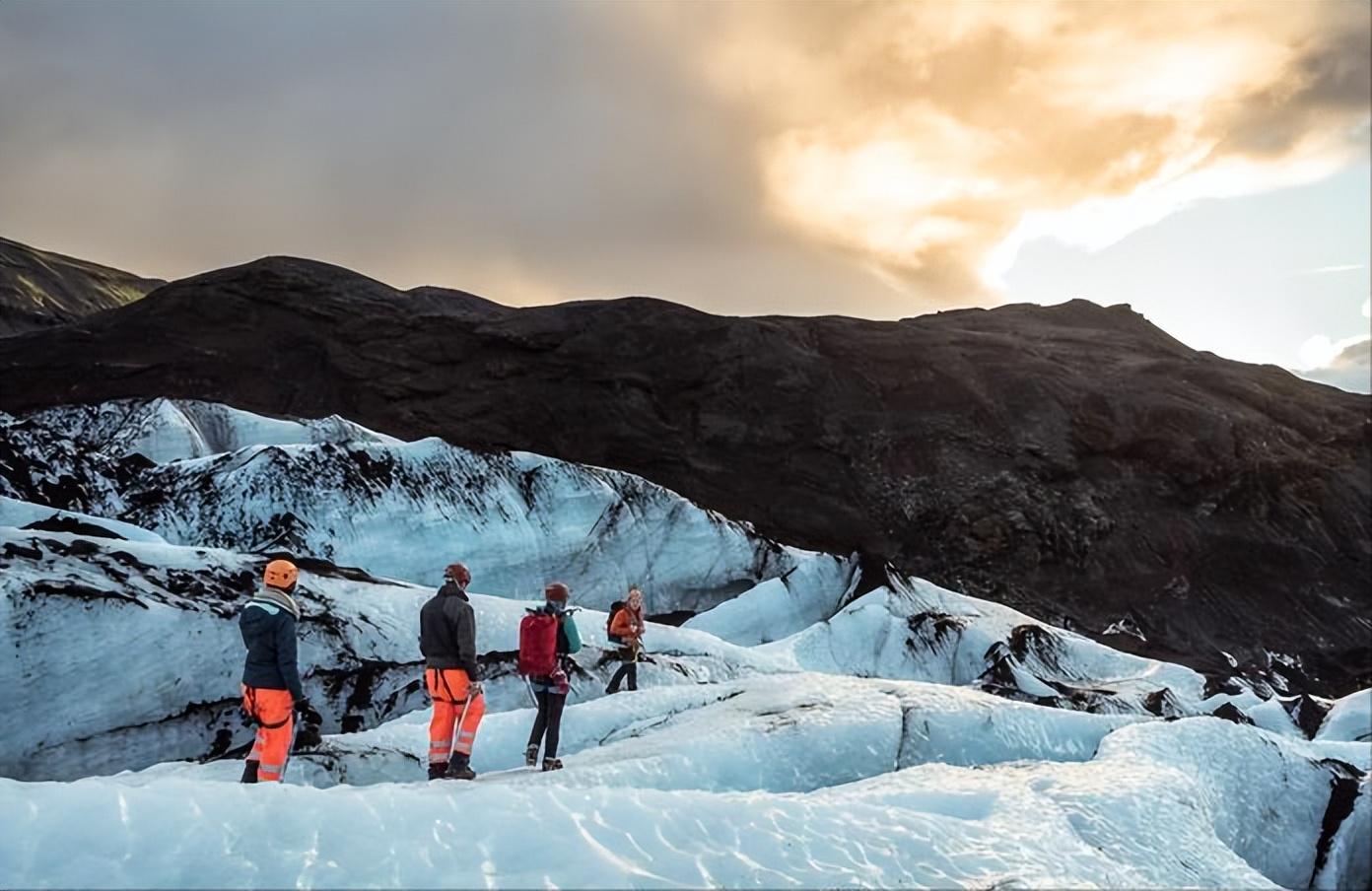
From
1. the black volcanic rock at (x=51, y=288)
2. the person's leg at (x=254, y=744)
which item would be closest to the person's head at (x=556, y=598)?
the person's leg at (x=254, y=744)

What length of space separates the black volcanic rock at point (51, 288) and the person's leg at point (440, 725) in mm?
71571

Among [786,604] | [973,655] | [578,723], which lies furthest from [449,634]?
[786,604]

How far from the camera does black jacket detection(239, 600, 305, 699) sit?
6.40 metres

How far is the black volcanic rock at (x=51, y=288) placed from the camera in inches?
2648

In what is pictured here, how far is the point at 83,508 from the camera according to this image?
16906 mm

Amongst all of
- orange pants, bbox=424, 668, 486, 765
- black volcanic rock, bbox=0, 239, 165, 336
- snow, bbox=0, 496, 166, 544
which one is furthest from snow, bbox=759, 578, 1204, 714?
black volcanic rock, bbox=0, 239, 165, 336

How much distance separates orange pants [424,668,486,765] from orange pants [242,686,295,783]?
1.09 metres

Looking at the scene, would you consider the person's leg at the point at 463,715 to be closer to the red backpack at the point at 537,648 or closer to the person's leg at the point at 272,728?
the red backpack at the point at 537,648

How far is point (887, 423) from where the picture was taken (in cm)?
4828

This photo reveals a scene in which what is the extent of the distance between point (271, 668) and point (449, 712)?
1.48 metres

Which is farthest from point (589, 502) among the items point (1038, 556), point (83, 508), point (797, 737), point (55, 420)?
point (1038, 556)

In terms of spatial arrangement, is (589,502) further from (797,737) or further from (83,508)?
(797,737)

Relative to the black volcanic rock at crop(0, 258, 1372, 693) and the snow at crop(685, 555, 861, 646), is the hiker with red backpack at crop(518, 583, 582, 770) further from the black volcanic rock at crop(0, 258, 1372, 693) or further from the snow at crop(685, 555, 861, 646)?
the black volcanic rock at crop(0, 258, 1372, 693)

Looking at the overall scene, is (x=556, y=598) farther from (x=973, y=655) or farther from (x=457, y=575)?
(x=973, y=655)
